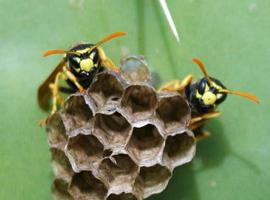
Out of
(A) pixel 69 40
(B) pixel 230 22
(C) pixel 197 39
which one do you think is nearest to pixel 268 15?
(B) pixel 230 22

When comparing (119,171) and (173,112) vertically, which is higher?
(173,112)

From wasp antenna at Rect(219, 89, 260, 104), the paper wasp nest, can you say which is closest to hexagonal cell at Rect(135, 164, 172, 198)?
the paper wasp nest

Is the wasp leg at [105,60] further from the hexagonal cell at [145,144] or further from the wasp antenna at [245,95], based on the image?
the wasp antenna at [245,95]

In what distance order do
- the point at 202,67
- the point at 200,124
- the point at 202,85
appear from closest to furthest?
the point at 202,67 < the point at 202,85 < the point at 200,124

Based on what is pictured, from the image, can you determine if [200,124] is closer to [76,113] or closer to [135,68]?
[135,68]

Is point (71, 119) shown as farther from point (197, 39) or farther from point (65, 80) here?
point (197, 39)

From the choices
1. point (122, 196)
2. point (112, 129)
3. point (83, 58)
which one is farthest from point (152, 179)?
point (83, 58)

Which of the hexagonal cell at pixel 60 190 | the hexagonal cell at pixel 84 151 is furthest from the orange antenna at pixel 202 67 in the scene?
the hexagonal cell at pixel 60 190
